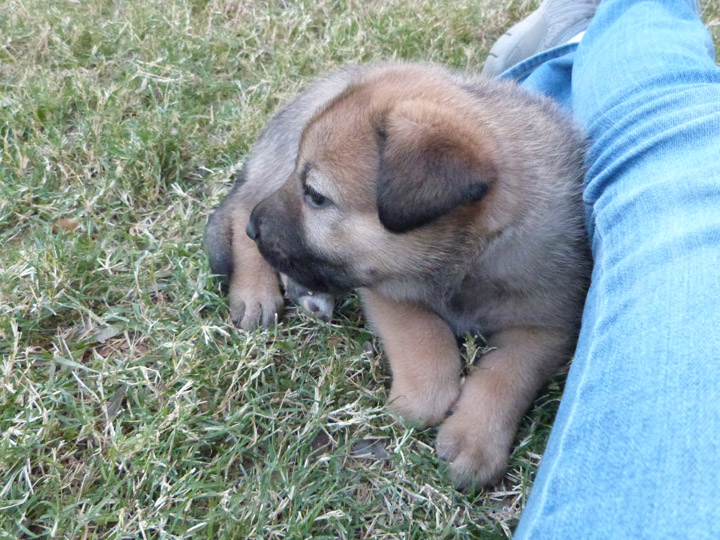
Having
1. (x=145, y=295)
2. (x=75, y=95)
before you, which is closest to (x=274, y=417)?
(x=145, y=295)

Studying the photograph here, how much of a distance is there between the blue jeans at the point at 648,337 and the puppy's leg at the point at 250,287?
4.92 feet

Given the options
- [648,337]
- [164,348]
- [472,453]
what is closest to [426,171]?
[648,337]

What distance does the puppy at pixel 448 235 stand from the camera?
218cm

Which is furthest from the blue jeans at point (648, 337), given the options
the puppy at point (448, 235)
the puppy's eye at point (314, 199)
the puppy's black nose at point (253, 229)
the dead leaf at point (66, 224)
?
the dead leaf at point (66, 224)

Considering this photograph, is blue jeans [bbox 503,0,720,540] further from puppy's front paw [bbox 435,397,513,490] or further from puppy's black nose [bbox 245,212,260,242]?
puppy's black nose [bbox 245,212,260,242]

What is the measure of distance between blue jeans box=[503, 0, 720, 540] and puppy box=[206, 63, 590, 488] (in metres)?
0.25

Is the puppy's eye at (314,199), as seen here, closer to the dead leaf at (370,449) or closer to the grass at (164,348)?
the grass at (164,348)

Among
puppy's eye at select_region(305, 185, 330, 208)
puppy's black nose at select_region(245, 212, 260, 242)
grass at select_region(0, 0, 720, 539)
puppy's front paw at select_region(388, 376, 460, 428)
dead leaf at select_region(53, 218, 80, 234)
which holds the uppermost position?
puppy's eye at select_region(305, 185, 330, 208)

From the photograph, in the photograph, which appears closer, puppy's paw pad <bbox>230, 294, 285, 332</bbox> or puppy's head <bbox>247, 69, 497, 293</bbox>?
puppy's head <bbox>247, 69, 497, 293</bbox>

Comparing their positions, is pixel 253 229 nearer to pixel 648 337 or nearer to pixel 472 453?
pixel 472 453

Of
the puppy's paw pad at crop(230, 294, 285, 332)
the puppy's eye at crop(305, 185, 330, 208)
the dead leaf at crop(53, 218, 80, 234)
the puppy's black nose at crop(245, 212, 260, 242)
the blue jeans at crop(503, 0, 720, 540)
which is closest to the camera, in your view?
the blue jeans at crop(503, 0, 720, 540)

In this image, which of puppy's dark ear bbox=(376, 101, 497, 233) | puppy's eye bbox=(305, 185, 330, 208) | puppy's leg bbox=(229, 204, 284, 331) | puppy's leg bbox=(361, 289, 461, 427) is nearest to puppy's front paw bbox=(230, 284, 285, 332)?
puppy's leg bbox=(229, 204, 284, 331)

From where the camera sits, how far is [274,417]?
2.51 m

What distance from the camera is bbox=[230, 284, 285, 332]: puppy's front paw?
114 inches
